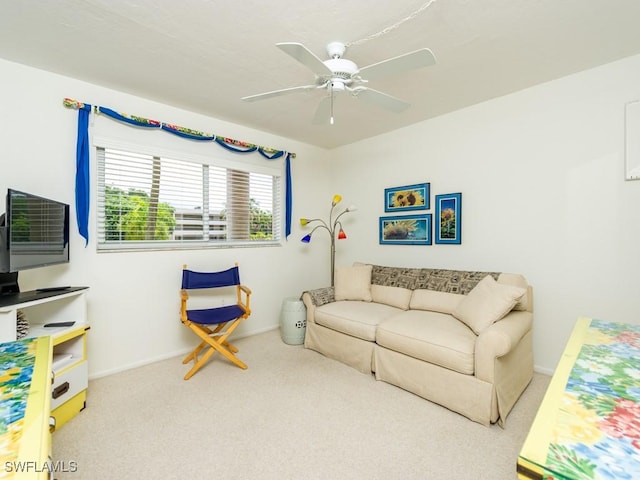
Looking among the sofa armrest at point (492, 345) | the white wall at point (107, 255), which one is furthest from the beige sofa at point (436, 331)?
the white wall at point (107, 255)

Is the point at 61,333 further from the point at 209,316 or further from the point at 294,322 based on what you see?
the point at 294,322

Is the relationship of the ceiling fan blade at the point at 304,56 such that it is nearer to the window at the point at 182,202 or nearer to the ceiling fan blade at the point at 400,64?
the ceiling fan blade at the point at 400,64

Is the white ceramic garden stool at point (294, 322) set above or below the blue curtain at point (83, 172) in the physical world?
below

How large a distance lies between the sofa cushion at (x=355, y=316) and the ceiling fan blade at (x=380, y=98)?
179 cm

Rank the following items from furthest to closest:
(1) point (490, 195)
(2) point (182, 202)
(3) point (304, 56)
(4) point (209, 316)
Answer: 1. (2) point (182, 202)
2. (1) point (490, 195)
3. (4) point (209, 316)
4. (3) point (304, 56)

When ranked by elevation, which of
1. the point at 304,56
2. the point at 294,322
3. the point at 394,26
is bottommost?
the point at 294,322

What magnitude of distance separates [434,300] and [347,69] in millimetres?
2160

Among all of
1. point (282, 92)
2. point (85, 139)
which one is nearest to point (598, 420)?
point (282, 92)

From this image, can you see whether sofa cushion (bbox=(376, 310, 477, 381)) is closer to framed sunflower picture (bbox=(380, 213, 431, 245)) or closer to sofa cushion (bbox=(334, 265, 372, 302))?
sofa cushion (bbox=(334, 265, 372, 302))

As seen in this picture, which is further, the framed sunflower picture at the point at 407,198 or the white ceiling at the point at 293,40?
the framed sunflower picture at the point at 407,198

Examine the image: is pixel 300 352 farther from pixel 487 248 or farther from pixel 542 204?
pixel 542 204

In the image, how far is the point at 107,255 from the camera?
106 inches

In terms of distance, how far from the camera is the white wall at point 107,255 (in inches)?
90.1

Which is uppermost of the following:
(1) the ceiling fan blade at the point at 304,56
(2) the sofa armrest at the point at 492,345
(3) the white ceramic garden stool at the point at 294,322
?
(1) the ceiling fan blade at the point at 304,56
